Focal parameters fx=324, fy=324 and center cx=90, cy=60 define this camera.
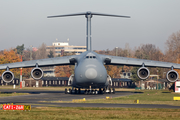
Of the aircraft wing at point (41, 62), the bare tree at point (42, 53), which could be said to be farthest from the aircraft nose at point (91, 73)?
the bare tree at point (42, 53)

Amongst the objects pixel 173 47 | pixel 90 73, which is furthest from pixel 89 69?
pixel 173 47

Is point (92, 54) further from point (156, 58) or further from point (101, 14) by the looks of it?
point (156, 58)

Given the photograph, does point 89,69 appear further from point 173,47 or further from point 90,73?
point 173,47

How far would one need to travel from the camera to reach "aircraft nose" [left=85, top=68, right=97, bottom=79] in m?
34.7

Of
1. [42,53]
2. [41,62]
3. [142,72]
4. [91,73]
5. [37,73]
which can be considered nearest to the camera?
[91,73]

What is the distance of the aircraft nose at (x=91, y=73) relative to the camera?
3474cm

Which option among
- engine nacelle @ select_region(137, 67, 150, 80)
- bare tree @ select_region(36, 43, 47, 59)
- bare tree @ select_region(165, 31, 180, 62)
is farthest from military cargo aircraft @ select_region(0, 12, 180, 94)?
bare tree @ select_region(36, 43, 47, 59)

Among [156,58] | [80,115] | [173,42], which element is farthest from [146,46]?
[80,115]

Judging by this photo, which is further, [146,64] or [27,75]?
[27,75]

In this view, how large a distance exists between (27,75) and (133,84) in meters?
39.9

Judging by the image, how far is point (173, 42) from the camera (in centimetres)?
10369

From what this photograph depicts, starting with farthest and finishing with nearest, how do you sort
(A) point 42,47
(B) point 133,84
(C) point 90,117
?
(A) point 42,47, (B) point 133,84, (C) point 90,117

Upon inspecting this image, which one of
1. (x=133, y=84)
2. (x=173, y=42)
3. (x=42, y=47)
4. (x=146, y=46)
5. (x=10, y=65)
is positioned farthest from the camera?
(x=42, y=47)

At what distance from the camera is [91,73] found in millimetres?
34719
